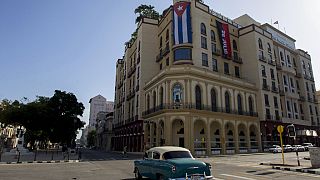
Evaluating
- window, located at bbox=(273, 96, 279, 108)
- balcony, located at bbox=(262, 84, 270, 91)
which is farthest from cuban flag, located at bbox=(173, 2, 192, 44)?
window, located at bbox=(273, 96, 279, 108)

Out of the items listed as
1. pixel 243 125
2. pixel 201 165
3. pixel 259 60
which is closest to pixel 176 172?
pixel 201 165

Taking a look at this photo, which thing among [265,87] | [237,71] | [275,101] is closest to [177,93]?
[237,71]

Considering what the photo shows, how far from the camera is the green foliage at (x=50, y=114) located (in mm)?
44156

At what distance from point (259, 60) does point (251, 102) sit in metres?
9.61

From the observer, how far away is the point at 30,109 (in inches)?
1774

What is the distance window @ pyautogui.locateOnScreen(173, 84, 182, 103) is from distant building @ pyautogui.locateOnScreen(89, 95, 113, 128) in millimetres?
159895

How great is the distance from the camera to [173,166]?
8883 millimetres

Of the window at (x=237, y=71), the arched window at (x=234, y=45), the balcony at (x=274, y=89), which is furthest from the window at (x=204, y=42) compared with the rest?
the balcony at (x=274, y=89)

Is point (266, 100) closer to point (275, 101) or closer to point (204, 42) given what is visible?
point (275, 101)

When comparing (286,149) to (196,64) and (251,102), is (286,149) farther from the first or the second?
(196,64)

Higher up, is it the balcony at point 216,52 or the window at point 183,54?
the balcony at point 216,52

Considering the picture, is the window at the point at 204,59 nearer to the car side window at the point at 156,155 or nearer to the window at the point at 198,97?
the window at the point at 198,97

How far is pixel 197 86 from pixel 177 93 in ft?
12.0

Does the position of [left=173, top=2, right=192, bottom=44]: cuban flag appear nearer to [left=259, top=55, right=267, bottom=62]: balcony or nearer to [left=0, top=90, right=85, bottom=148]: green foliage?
[left=259, top=55, right=267, bottom=62]: balcony
